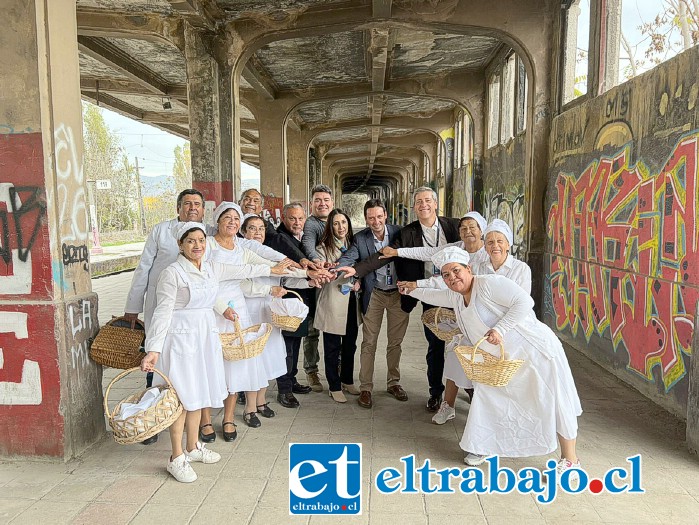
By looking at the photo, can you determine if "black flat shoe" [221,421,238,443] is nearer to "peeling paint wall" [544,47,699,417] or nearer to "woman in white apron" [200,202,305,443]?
"woman in white apron" [200,202,305,443]

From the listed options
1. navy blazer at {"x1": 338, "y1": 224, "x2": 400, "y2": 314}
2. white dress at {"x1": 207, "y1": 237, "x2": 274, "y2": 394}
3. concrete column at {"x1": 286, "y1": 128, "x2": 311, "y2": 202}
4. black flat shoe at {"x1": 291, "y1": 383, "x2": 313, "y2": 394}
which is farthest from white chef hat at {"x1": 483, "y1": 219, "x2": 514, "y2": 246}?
concrete column at {"x1": 286, "y1": 128, "x2": 311, "y2": 202}

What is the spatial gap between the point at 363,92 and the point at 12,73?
9.91m

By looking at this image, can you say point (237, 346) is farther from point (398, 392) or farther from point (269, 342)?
point (398, 392)

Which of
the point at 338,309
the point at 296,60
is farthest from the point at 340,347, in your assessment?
the point at 296,60

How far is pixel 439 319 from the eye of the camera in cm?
447

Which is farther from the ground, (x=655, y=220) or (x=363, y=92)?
(x=363, y=92)

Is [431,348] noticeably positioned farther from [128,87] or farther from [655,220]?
[128,87]

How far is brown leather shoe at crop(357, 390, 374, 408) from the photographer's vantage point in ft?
16.0

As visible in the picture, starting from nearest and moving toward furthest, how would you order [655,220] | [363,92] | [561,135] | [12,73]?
[12,73] < [655,220] < [561,135] < [363,92]

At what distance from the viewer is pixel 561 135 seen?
746 cm

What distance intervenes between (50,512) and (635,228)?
5622 mm

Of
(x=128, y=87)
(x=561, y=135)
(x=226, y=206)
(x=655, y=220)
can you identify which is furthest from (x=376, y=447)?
(x=128, y=87)

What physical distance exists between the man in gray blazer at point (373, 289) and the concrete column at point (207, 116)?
428 cm

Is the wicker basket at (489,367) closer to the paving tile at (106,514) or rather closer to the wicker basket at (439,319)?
the wicker basket at (439,319)
